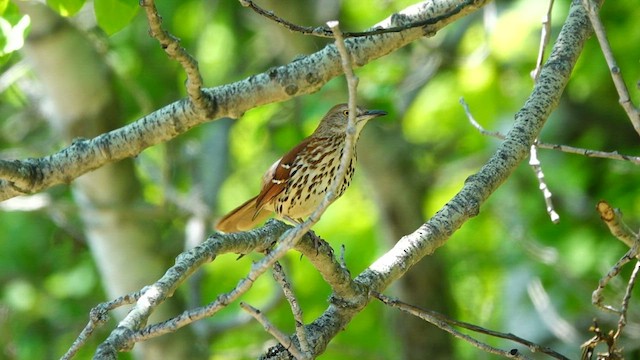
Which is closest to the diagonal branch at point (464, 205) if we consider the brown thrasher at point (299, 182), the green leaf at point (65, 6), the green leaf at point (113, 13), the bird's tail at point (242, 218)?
the green leaf at point (113, 13)

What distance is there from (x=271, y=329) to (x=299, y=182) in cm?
302

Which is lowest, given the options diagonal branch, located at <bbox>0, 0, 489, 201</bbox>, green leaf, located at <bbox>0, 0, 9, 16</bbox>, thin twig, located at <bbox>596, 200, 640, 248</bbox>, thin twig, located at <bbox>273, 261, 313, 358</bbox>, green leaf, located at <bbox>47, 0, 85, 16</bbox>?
thin twig, located at <bbox>273, 261, 313, 358</bbox>

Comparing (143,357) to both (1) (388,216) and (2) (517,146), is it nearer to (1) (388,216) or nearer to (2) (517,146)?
(1) (388,216)

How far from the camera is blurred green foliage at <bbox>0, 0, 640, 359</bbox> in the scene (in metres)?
7.36

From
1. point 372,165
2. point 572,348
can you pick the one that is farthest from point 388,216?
point 572,348

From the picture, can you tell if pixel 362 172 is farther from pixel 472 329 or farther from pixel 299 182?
pixel 472 329

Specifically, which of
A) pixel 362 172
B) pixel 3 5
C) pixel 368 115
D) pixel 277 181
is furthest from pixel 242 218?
pixel 362 172

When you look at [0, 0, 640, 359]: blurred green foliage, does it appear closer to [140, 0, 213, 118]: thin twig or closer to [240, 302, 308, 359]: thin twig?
[140, 0, 213, 118]: thin twig

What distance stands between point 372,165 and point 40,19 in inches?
119

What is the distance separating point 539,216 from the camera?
795 centimetres

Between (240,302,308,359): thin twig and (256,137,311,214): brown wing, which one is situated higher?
(256,137,311,214): brown wing

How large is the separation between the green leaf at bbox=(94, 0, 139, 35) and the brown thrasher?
6.43 feet

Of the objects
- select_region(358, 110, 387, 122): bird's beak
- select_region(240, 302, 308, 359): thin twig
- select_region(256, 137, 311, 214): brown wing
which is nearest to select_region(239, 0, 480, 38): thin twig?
select_region(240, 302, 308, 359): thin twig

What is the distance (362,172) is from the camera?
8.65 meters
